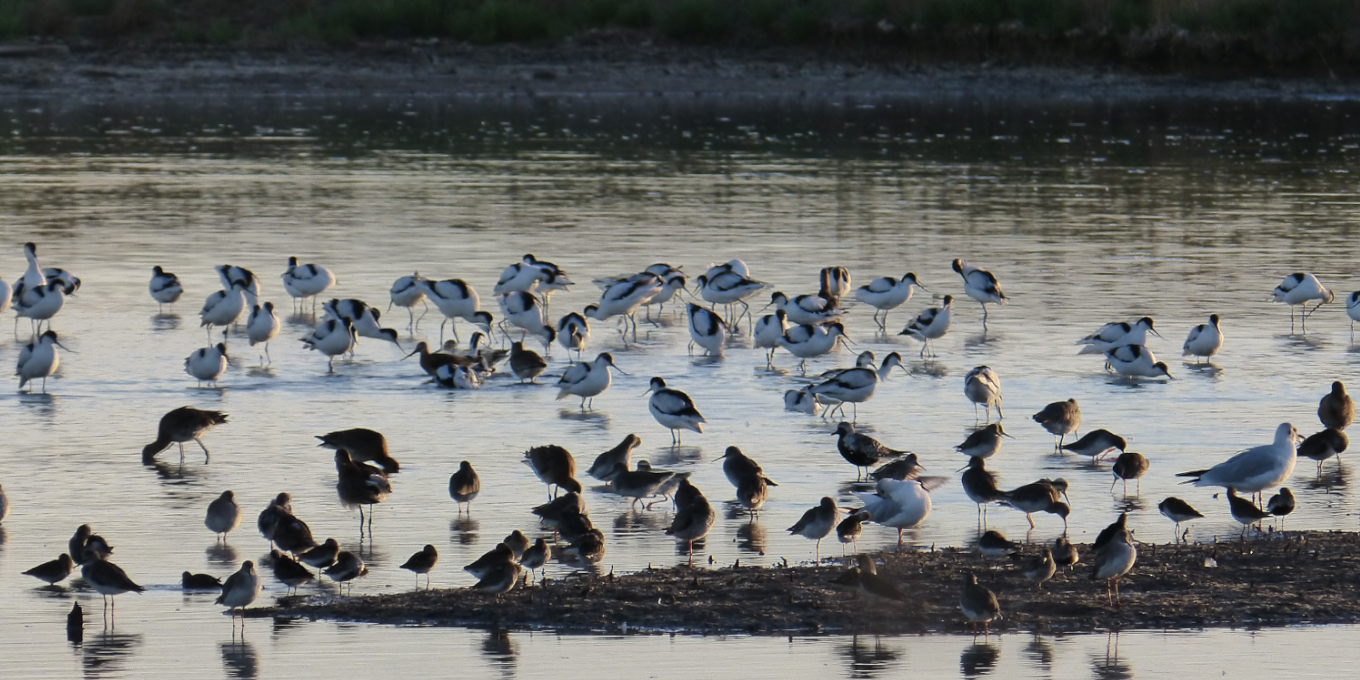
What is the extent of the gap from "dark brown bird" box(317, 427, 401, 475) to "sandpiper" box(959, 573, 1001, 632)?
4.77 metres

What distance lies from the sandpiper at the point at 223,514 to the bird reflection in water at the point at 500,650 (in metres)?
2.33

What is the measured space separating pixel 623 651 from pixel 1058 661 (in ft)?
6.71

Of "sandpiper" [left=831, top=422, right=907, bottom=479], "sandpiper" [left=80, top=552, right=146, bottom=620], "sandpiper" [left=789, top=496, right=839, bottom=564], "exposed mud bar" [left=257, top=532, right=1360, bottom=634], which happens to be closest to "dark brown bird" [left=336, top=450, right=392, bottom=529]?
"exposed mud bar" [left=257, top=532, right=1360, bottom=634]

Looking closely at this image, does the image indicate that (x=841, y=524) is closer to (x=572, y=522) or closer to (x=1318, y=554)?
(x=572, y=522)

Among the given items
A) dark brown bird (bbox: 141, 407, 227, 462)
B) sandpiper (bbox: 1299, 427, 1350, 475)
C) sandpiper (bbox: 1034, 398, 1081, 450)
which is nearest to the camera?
sandpiper (bbox: 1299, 427, 1350, 475)

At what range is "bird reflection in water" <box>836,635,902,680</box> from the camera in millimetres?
8969

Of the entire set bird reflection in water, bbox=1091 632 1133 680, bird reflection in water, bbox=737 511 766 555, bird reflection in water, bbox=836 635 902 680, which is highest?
bird reflection in water, bbox=737 511 766 555

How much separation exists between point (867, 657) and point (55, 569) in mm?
4302

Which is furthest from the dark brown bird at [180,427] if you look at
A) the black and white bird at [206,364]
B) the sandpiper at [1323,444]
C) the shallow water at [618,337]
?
the sandpiper at [1323,444]

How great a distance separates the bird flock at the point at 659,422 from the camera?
33.9 ft

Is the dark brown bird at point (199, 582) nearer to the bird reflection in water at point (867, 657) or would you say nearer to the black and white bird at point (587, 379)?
the bird reflection in water at point (867, 657)

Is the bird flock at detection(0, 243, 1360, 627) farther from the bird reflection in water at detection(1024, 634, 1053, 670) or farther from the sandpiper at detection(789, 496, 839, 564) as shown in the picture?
the bird reflection in water at detection(1024, 634, 1053, 670)

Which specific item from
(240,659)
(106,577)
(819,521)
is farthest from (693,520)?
→ (106,577)

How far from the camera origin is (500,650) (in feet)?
30.3
